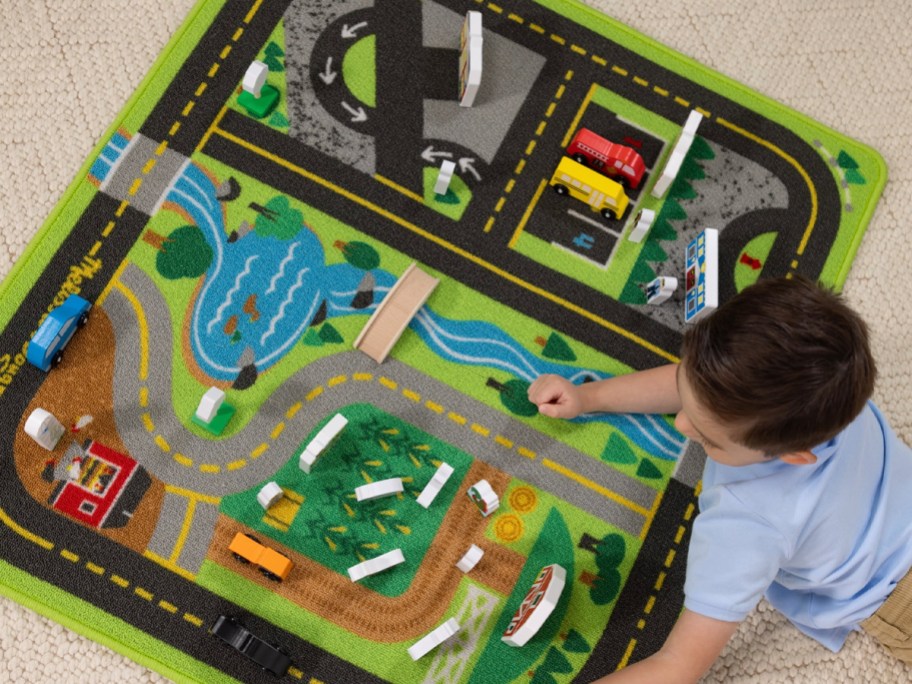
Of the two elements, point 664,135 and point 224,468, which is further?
point 664,135

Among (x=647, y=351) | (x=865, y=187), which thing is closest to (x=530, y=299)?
(x=647, y=351)

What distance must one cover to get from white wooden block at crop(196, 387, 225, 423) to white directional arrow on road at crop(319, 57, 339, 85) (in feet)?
1.37

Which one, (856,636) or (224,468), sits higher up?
(856,636)

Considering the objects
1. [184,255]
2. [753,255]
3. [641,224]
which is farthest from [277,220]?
[753,255]

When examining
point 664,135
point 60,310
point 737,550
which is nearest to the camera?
point 737,550

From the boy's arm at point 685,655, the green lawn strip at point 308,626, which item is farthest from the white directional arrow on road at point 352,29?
the boy's arm at point 685,655

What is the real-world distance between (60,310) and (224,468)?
0.85 ft

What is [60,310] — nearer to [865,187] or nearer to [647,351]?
[647,351]

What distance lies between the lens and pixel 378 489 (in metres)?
0.97

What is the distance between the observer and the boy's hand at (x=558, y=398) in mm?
989

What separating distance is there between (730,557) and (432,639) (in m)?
0.35

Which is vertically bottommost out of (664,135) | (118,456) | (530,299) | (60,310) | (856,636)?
(118,456)

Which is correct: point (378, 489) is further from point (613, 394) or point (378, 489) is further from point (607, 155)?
Result: point (607, 155)

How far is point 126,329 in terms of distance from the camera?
39.9 inches
